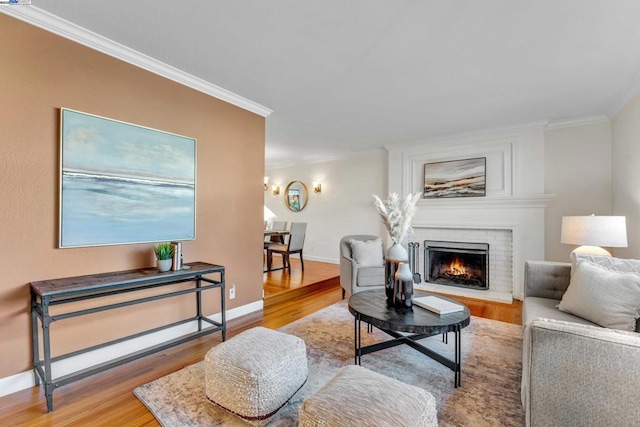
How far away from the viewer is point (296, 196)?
22.8ft

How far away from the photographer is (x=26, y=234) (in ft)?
6.27

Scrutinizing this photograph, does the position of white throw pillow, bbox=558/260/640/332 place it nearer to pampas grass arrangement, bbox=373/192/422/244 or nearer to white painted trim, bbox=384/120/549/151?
pampas grass arrangement, bbox=373/192/422/244

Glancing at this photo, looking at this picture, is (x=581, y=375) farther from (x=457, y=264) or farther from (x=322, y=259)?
(x=322, y=259)

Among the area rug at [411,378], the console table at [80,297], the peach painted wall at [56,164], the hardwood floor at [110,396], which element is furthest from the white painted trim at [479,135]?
the console table at [80,297]

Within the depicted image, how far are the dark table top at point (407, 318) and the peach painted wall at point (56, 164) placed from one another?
1.69m

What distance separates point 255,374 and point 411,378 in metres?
1.15

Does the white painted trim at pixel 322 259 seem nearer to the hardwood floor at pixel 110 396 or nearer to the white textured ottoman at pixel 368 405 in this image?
the hardwood floor at pixel 110 396

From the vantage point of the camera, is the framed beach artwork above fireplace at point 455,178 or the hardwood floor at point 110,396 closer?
the hardwood floor at point 110,396

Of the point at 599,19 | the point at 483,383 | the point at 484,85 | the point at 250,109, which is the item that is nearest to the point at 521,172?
the point at 484,85

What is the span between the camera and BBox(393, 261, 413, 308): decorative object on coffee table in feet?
7.16

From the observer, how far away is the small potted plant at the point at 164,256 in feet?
7.73

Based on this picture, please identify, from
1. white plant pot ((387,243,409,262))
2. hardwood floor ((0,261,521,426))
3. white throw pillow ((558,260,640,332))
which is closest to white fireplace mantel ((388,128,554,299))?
hardwood floor ((0,261,521,426))

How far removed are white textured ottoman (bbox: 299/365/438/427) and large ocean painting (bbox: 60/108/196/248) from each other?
6.43 feet

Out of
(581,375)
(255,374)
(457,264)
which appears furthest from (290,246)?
(581,375)
